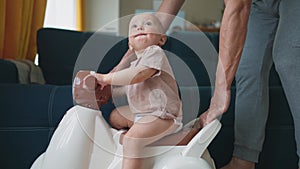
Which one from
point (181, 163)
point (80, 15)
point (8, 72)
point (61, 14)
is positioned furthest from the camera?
point (80, 15)

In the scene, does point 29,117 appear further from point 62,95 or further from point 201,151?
point 201,151

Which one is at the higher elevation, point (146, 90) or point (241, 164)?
point (146, 90)

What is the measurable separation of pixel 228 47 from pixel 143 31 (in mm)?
199

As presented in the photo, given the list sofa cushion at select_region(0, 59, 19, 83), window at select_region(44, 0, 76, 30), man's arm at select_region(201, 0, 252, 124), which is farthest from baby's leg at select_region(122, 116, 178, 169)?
window at select_region(44, 0, 76, 30)

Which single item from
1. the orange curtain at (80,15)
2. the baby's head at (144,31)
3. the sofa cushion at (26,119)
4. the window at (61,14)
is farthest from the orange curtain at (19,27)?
the orange curtain at (80,15)

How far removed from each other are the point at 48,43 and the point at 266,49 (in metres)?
1.10

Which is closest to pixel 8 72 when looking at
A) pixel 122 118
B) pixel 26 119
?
pixel 26 119

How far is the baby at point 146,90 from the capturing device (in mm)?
690

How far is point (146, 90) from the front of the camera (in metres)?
0.72

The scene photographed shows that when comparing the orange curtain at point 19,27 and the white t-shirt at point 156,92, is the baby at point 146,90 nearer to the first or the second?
the white t-shirt at point 156,92

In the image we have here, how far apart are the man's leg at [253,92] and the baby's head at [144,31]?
39 centimetres

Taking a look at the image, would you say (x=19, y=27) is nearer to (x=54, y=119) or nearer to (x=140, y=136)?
(x=54, y=119)

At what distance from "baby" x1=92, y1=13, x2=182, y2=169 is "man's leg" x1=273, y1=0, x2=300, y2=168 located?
29cm

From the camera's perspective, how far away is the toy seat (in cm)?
69
